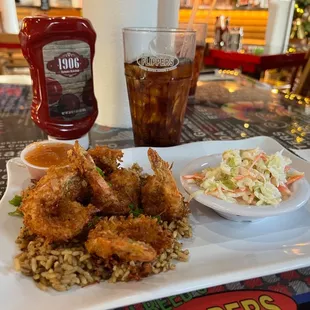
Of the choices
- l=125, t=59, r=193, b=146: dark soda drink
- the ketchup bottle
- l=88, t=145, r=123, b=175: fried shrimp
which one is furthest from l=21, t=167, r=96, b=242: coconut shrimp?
l=125, t=59, r=193, b=146: dark soda drink

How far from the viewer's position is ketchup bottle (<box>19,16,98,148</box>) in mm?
1336

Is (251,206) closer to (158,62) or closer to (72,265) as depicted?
(72,265)

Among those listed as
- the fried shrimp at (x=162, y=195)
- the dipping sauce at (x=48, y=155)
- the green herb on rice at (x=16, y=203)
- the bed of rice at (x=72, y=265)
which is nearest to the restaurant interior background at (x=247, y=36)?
the dipping sauce at (x=48, y=155)

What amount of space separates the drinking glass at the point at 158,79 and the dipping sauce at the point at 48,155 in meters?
0.43

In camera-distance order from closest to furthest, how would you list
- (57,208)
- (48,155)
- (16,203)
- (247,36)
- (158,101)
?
(57,208)
(16,203)
(48,155)
(158,101)
(247,36)

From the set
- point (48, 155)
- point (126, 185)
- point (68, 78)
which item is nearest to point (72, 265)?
point (126, 185)

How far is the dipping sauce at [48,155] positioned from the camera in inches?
47.9

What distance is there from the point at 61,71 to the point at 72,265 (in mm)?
841

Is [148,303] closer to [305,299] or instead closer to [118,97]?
[305,299]

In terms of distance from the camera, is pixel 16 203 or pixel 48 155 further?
pixel 48 155

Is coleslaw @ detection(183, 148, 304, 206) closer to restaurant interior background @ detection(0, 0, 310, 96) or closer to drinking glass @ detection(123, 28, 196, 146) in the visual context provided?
drinking glass @ detection(123, 28, 196, 146)

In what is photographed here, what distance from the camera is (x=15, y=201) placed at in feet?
3.53

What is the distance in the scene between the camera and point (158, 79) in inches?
58.6

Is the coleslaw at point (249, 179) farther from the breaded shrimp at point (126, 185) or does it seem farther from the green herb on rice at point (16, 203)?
the green herb on rice at point (16, 203)
